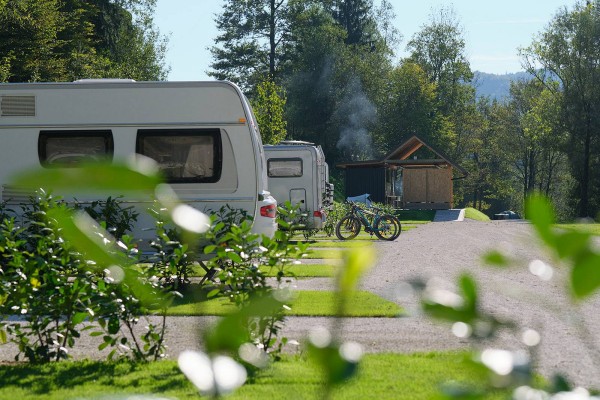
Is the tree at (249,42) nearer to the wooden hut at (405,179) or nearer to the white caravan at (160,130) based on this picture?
the wooden hut at (405,179)

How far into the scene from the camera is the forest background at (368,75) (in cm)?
3997

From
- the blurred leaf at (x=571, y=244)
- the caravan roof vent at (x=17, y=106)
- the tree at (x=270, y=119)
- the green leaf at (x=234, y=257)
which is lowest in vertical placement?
the green leaf at (x=234, y=257)

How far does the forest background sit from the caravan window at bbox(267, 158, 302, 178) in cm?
997

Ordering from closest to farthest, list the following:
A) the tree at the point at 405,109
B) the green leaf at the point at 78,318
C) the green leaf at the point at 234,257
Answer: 1. the green leaf at the point at 234,257
2. the green leaf at the point at 78,318
3. the tree at the point at 405,109

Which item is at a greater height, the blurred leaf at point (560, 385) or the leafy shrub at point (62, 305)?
the blurred leaf at point (560, 385)

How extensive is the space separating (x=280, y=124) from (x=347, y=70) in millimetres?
25334

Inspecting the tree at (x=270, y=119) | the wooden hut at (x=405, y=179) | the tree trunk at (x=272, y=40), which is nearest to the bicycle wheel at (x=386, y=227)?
the tree at (x=270, y=119)

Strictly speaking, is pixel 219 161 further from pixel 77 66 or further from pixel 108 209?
pixel 77 66

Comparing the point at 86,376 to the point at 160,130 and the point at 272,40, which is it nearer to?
the point at 160,130

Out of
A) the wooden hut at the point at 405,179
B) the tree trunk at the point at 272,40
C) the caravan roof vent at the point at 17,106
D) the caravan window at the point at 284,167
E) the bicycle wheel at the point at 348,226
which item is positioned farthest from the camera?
the tree trunk at the point at 272,40

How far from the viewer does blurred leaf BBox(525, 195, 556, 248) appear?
61cm

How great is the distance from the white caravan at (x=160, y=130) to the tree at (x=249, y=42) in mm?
45312

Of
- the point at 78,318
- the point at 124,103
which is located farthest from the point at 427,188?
the point at 78,318

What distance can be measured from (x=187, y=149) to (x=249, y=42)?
154ft
